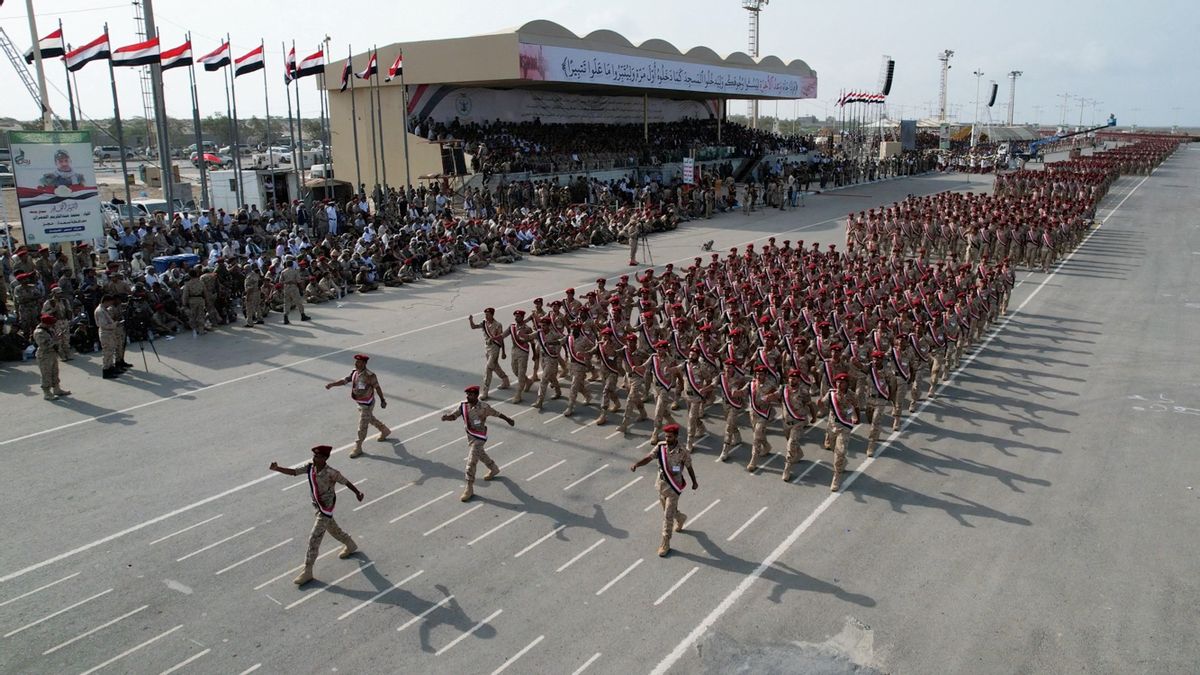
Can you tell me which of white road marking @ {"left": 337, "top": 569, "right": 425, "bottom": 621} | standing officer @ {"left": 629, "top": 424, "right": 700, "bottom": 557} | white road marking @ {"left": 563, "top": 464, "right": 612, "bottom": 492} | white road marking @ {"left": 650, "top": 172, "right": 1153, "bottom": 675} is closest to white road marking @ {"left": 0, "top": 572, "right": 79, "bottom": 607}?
white road marking @ {"left": 337, "top": 569, "right": 425, "bottom": 621}

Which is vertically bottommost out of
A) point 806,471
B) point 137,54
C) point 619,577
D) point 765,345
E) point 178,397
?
point 619,577

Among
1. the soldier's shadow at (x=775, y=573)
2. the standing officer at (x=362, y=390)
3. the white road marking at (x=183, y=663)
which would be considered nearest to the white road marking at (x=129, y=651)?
the white road marking at (x=183, y=663)

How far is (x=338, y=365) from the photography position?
15352mm

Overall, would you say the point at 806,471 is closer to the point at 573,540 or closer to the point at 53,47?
the point at 573,540

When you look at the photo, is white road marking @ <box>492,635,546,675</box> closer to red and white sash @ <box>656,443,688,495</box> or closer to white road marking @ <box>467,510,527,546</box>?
white road marking @ <box>467,510,527,546</box>

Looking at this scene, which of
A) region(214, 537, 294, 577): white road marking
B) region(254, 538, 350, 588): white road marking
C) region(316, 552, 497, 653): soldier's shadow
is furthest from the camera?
region(214, 537, 294, 577): white road marking

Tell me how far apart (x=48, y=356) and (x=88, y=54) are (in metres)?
11.5

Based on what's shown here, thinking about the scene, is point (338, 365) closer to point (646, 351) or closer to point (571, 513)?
point (646, 351)

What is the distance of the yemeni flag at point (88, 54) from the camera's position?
20.8 metres

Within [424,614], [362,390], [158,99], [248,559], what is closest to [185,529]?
[248,559]

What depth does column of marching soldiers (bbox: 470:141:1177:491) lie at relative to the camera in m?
11.0

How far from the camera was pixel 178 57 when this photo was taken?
22.7m

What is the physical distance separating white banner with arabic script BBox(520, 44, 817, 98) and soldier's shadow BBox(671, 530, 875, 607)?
99.5 ft

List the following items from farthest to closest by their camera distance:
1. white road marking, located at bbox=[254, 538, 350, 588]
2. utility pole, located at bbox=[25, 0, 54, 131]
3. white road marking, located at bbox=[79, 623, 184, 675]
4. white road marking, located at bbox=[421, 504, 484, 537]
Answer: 1. utility pole, located at bbox=[25, 0, 54, 131]
2. white road marking, located at bbox=[421, 504, 484, 537]
3. white road marking, located at bbox=[254, 538, 350, 588]
4. white road marking, located at bbox=[79, 623, 184, 675]
